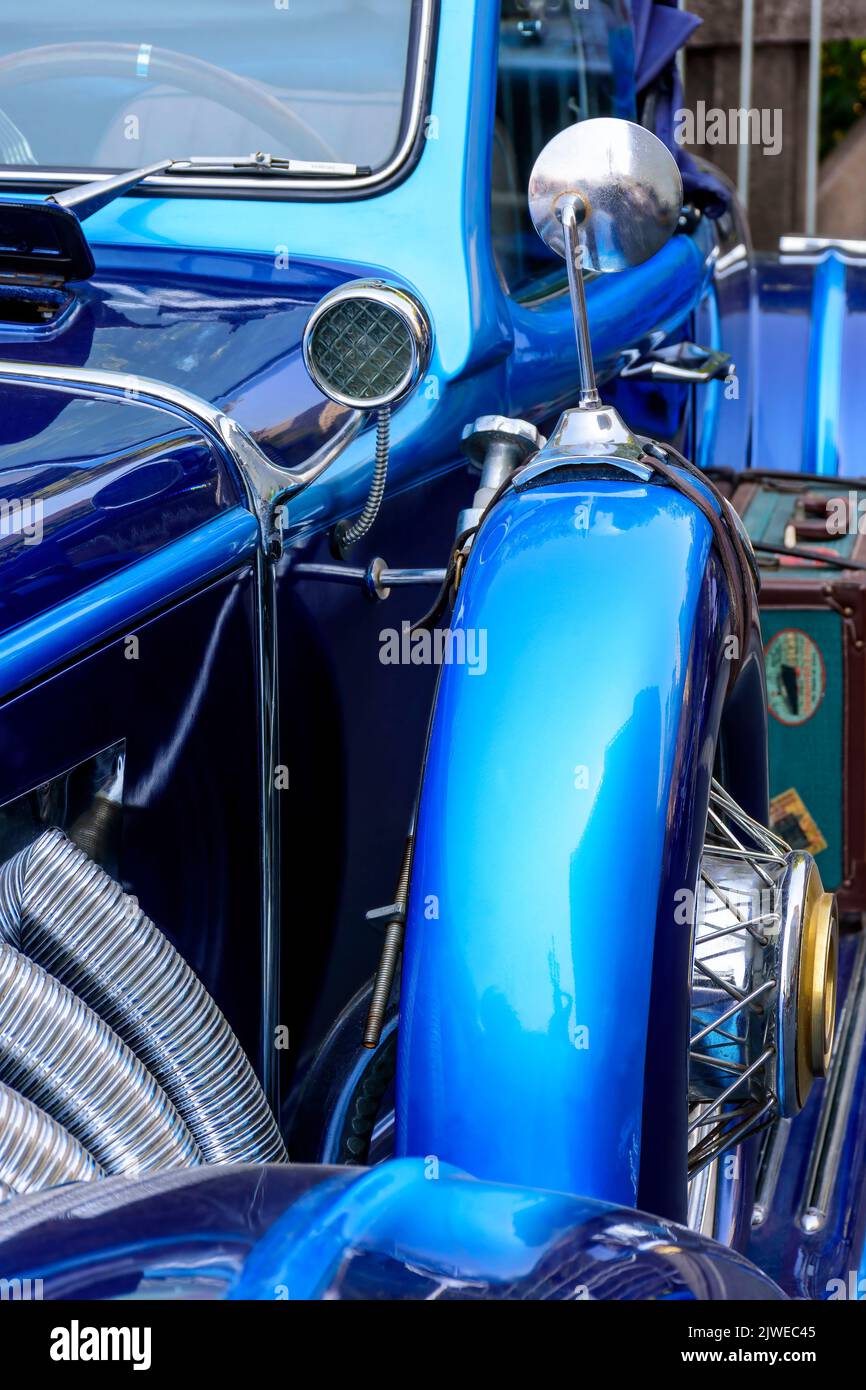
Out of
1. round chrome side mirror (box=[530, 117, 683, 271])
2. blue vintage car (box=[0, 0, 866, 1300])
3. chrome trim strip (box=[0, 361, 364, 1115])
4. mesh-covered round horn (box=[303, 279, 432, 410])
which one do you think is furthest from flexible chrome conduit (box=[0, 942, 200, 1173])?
round chrome side mirror (box=[530, 117, 683, 271])

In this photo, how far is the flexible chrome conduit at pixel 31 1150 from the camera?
99cm

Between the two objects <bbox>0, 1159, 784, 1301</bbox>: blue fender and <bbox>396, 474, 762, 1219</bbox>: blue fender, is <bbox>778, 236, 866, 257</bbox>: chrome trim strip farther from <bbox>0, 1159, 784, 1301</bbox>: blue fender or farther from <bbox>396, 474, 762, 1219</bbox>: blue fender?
<bbox>0, 1159, 784, 1301</bbox>: blue fender

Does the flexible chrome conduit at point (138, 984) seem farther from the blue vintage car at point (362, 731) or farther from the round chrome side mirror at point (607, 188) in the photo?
the round chrome side mirror at point (607, 188)

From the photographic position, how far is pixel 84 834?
3.91 ft

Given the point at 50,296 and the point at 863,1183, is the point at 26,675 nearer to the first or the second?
the point at 50,296

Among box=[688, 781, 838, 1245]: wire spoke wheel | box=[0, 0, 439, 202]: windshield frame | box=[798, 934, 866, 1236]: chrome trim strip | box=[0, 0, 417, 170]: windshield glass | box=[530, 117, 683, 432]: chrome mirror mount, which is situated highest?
box=[0, 0, 417, 170]: windshield glass

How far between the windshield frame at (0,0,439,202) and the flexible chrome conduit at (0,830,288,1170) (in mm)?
870

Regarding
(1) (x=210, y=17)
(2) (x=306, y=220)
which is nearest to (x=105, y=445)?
(2) (x=306, y=220)

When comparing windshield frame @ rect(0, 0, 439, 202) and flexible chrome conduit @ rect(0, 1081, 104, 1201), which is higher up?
windshield frame @ rect(0, 0, 439, 202)

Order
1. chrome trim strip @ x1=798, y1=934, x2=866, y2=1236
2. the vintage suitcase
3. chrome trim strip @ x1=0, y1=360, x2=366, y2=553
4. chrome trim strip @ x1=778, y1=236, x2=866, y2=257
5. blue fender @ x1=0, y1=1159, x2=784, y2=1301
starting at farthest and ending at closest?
chrome trim strip @ x1=778, y1=236, x2=866, y2=257 → the vintage suitcase → chrome trim strip @ x1=798, y1=934, x2=866, y2=1236 → chrome trim strip @ x1=0, y1=360, x2=366, y2=553 → blue fender @ x1=0, y1=1159, x2=784, y2=1301

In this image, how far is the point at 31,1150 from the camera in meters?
1.00

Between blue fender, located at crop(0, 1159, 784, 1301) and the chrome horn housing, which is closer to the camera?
blue fender, located at crop(0, 1159, 784, 1301)

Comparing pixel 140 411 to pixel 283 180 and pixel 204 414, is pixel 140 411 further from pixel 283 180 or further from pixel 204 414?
pixel 283 180

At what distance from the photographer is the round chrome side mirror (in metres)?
1.29
